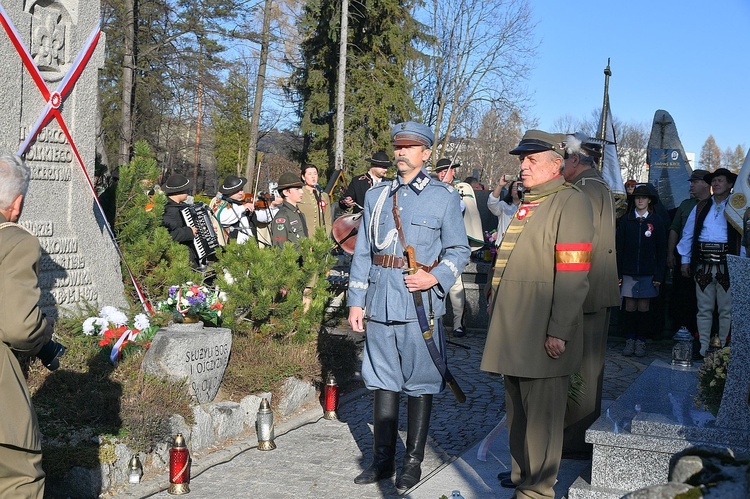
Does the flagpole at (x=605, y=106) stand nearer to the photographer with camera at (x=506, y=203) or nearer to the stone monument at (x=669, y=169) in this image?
the photographer with camera at (x=506, y=203)

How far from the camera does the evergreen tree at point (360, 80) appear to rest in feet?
112

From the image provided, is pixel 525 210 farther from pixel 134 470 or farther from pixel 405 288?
pixel 134 470

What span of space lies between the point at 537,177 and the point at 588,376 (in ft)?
5.52

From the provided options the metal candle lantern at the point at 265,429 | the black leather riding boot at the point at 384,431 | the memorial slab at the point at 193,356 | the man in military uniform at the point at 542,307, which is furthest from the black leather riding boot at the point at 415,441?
the memorial slab at the point at 193,356

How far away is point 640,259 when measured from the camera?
34.1 feet

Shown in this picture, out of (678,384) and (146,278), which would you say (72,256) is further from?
(678,384)

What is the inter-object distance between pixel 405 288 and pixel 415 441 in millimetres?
979

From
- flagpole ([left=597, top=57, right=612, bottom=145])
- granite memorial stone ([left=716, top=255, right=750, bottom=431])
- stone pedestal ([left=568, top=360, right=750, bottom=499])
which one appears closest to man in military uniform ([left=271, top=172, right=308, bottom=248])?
flagpole ([left=597, top=57, right=612, bottom=145])

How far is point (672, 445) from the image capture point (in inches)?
175

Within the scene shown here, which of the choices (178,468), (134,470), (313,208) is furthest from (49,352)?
(313,208)

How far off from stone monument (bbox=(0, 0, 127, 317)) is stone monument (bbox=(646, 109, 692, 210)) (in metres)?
12.3

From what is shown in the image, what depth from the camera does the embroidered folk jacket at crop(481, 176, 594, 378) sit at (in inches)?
179

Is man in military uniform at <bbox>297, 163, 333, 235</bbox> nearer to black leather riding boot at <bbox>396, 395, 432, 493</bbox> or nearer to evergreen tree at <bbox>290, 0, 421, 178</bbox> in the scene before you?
black leather riding boot at <bbox>396, 395, 432, 493</bbox>

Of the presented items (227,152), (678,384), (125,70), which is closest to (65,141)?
(678,384)
